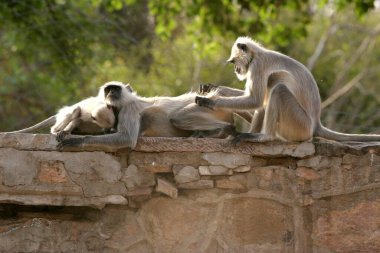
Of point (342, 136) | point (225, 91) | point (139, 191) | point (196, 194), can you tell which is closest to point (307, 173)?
point (342, 136)

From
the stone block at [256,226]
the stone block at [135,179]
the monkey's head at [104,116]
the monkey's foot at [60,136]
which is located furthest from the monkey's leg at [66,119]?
the stone block at [256,226]

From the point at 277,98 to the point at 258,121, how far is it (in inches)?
13.5

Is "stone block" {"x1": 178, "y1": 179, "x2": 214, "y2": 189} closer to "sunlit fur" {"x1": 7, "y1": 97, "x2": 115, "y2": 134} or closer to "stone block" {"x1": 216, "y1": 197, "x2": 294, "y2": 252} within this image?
"stone block" {"x1": 216, "y1": 197, "x2": 294, "y2": 252}

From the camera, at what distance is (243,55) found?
17.3 ft

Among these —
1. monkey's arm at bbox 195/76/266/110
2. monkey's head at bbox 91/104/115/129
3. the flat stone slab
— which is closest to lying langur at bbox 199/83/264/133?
monkey's arm at bbox 195/76/266/110

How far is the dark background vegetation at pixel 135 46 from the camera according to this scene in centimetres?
1090

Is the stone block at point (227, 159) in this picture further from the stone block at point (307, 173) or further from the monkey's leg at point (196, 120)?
the monkey's leg at point (196, 120)

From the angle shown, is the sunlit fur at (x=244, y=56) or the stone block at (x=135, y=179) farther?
the sunlit fur at (x=244, y=56)

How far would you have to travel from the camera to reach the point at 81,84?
1216cm

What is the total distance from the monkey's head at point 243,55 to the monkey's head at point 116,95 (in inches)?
31.8

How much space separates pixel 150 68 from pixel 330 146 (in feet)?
29.8

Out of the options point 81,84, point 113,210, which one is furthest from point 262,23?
point 113,210

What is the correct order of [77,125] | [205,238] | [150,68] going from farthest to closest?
[150,68] → [77,125] → [205,238]

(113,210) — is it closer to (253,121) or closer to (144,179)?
(144,179)
